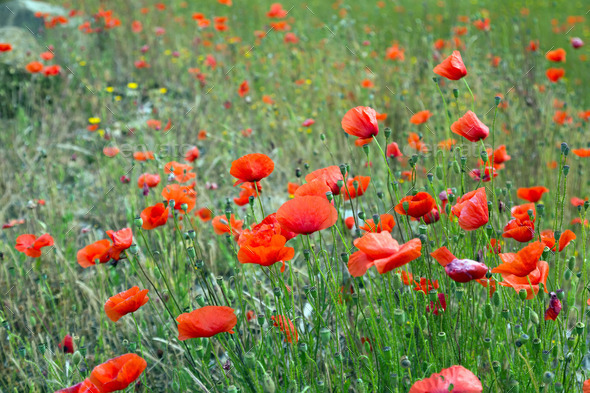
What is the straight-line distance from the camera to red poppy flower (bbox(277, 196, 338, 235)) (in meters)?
1.23

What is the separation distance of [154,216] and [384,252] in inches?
34.1

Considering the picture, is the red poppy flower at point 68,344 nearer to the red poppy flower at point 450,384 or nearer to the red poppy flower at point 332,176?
the red poppy flower at point 332,176

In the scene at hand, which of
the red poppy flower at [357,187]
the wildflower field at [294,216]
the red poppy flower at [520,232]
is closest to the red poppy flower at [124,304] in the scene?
the wildflower field at [294,216]

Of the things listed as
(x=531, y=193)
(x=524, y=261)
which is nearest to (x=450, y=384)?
(x=524, y=261)

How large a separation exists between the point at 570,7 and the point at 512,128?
5.65 m

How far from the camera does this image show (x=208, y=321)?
3.98 feet

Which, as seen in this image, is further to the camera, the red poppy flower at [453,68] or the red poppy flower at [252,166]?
the red poppy flower at [453,68]

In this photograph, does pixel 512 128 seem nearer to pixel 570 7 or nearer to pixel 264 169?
pixel 264 169

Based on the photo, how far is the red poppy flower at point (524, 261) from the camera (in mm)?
1157

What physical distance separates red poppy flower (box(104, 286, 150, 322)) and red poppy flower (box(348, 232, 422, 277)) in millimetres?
Result: 564

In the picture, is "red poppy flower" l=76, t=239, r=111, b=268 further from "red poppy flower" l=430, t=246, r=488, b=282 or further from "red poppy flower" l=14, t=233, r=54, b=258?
"red poppy flower" l=430, t=246, r=488, b=282

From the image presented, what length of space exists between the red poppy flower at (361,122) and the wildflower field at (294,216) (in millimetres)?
10

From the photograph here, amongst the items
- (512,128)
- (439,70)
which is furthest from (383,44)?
(439,70)

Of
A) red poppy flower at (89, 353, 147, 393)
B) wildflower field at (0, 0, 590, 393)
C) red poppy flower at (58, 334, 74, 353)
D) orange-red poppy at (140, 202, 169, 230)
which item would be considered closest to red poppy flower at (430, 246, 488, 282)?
wildflower field at (0, 0, 590, 393)
